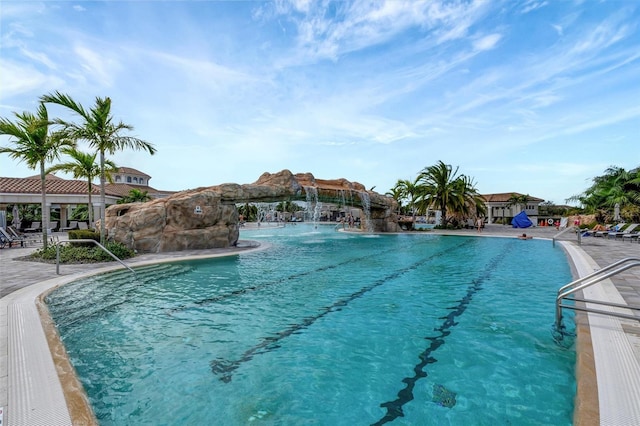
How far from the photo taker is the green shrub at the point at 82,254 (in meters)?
12.0

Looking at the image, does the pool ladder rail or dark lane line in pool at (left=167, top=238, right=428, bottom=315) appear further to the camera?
dark lane line in pool at (left=167, top=238, right=428, bottom=315)

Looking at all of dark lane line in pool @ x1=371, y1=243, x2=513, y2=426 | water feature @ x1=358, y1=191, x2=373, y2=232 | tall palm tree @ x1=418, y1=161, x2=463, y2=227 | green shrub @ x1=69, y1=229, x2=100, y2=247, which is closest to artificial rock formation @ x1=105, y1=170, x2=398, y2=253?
green shrub @ x1=69, y1=229, x2=100, y2=247

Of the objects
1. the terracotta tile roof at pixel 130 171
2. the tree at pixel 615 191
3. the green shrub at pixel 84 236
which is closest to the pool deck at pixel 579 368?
the green shrub at pixel 84 236

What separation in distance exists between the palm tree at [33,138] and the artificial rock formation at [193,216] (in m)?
3.10

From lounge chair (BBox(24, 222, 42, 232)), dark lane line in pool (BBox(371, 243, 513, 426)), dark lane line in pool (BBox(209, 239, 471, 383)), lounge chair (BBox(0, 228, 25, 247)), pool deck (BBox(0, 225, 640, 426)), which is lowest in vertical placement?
dark lane line in pool (BBox(371, 243, 513, 426))

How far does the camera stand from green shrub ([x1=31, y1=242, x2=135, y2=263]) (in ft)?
39.4

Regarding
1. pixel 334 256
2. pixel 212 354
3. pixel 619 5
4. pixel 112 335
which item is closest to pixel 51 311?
pixel 112 335

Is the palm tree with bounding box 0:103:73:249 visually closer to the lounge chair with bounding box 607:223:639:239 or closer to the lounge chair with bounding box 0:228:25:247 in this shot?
the lounge chair with bounding box 0:228:25:247

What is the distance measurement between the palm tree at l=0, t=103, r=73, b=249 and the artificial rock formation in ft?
10.2

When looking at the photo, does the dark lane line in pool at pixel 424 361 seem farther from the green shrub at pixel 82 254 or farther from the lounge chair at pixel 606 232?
the lounge chair at pixel 606 232

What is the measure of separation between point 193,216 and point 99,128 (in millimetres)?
5617

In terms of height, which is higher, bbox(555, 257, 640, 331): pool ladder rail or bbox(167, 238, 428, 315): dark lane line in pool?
bbox(555, 257, 640, 331): pool ladder rail

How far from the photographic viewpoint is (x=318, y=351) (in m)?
4.79

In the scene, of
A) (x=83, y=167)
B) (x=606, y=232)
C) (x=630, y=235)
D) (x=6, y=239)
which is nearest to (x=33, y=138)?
(x=83, y=167)
